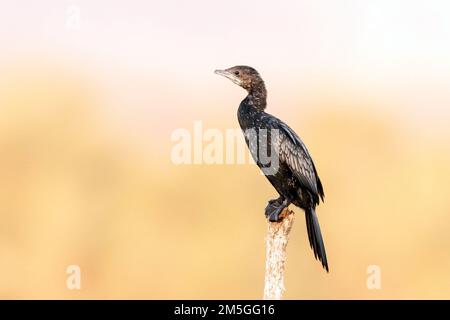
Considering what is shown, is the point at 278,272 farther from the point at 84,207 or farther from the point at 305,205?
the point at 84,207

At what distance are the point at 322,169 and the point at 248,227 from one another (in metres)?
2.26

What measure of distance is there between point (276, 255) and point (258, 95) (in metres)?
2.30

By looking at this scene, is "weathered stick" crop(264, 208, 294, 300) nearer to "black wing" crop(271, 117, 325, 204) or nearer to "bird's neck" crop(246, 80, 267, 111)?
"black wing" crop(271, 117, 325, 204)

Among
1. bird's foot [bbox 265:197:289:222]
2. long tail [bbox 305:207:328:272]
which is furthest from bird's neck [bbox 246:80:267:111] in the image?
long tail [bbox 305:207:328:272]

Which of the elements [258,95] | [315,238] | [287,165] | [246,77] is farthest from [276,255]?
[246,77]

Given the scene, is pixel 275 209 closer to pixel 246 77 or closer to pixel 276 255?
pixel 276 255

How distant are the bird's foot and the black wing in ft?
1.11

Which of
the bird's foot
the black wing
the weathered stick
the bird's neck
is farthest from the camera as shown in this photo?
the bird's neck

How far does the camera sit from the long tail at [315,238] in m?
8.22

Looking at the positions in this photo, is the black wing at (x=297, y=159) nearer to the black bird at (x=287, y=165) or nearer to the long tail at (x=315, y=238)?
the black bird at (x=287, y=165)

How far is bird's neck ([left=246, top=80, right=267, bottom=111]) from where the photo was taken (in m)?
9.07

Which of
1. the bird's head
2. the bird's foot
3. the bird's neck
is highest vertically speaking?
the bird's head

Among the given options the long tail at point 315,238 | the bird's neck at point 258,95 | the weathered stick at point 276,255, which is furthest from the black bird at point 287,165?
the weathered stick at point 276,255

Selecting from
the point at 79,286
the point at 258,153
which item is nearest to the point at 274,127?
the point at 258,153
